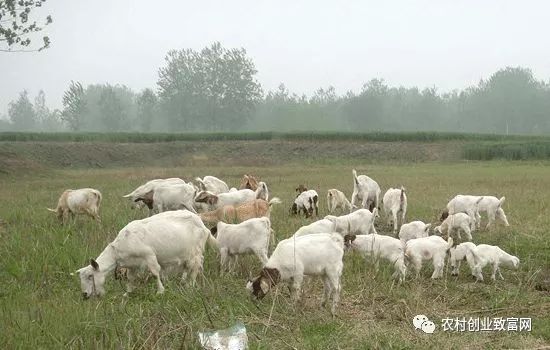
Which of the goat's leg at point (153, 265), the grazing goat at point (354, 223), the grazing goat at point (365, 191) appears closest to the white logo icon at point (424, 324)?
the goat's leg at point (153, 265)

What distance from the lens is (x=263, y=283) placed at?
7.40 meters

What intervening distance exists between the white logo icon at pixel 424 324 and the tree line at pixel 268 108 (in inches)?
3357

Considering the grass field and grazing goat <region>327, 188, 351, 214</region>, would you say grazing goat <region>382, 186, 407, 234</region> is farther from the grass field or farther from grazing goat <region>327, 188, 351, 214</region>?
the grass field

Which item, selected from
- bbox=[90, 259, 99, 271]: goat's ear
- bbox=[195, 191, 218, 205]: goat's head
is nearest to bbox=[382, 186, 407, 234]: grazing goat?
bbox=[195, 191, 218, 205]: goat's head

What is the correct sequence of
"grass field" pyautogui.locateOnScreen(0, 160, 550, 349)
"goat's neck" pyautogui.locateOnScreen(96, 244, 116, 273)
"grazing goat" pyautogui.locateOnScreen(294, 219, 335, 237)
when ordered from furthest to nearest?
1. "grazing goat" pyautogui.locateOnScreen(294, 219, 335, 237)
2. "goat's neck" pyautogui.locateOnScreen(96, 244, 116, 273)
3. "grass field" pyautogui.locateOnScreen(0, 160, 550, 349)

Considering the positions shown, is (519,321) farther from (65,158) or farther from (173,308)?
(65,158)

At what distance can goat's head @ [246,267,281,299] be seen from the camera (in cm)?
739

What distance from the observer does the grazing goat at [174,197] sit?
14.0 meters

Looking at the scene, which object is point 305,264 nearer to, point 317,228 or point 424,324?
point 424,324

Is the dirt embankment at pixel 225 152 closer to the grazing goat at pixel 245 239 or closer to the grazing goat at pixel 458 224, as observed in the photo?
the grazing goat at pixel 458 224

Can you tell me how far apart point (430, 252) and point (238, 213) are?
4.77 m

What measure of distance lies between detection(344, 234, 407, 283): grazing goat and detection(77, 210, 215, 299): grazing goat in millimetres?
2718

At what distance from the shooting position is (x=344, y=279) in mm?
9102

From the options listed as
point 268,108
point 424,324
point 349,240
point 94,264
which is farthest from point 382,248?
point 268,108
